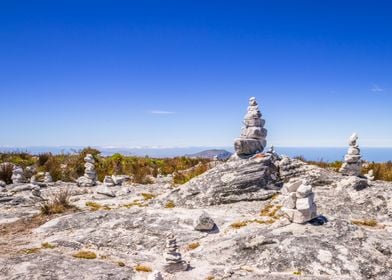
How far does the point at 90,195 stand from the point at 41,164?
46.4 feet

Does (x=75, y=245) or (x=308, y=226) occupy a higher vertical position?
(x=308, y=226)

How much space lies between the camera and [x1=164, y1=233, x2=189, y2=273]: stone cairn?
9523 millimetres

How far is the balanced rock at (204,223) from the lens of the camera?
12.3 m

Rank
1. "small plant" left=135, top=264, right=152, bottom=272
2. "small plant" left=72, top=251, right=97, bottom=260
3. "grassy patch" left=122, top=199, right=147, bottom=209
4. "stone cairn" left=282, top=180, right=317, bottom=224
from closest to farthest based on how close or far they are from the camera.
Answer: "small plant" left=135, top=264, right=152, bottom=272 < "small plant" left=72, top=251, right=97, bottom=260 < "stone cairn" left=282, top=180, right=317, bottom=224 < "grassy patch" left=122, top=199, right=147, bottom=209

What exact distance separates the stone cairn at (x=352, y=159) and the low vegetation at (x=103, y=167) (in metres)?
10.3

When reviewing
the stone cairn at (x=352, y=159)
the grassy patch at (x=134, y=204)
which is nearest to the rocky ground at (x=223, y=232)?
the grassy patch at (x=134, y=204)

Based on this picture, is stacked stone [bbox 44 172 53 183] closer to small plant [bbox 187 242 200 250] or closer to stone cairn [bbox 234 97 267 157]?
stone cairn [bbox 234 97 267 157]

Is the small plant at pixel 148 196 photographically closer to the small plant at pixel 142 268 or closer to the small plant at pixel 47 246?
the small plant at pixel 47 246

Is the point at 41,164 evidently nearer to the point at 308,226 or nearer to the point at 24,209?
the point at 24,209

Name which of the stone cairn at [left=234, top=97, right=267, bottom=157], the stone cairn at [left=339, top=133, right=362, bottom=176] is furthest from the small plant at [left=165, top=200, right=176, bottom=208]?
the stone cairn at [left=339, top=133, right=362, bottom=176]

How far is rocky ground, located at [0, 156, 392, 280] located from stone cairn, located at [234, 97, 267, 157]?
69cm

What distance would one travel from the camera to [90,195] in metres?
19.5

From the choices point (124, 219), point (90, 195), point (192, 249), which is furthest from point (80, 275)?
point (90, 195)

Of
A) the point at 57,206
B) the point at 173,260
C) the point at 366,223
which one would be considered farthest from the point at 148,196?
the point at 366,223
